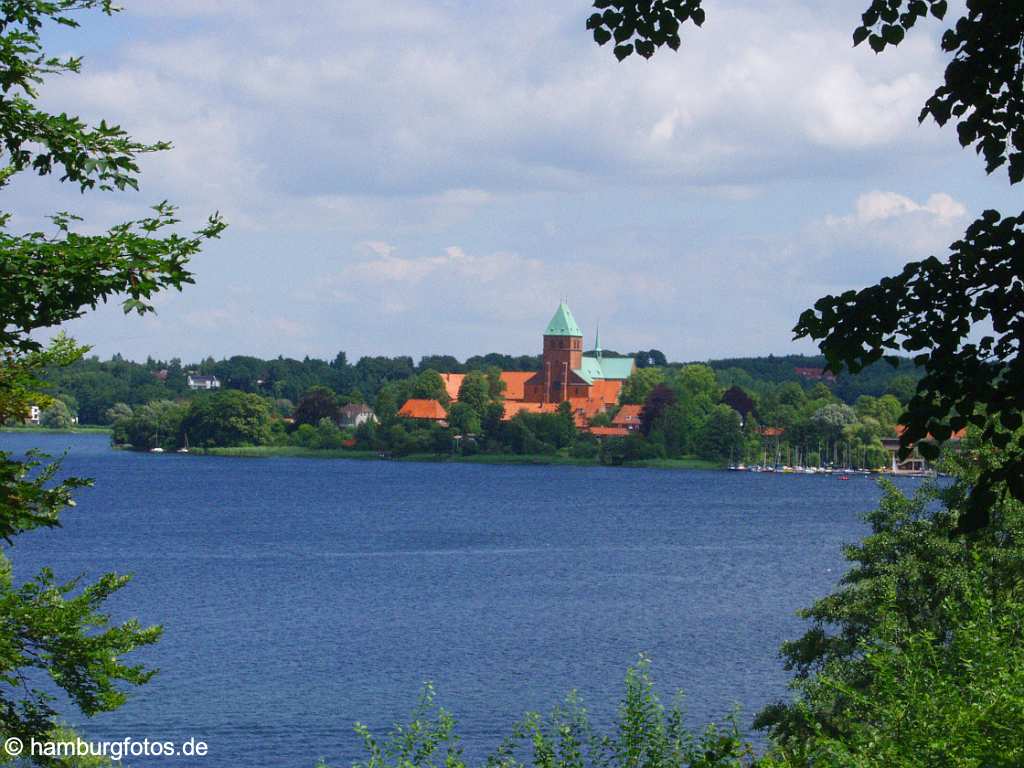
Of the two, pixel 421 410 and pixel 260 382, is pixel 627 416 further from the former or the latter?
pixel 260 382

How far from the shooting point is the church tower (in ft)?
494

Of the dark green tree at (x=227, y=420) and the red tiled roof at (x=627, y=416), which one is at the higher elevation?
→ the red tiled roof at (x=627, y=416)

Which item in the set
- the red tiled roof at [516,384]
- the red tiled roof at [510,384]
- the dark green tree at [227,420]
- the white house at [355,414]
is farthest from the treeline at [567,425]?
the red tiled roof at [510,384]

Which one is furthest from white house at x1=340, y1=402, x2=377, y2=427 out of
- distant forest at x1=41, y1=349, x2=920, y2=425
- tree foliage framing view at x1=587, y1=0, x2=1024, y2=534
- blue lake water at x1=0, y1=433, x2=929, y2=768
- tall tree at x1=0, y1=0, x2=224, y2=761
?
tree foliage framing view at x1=587, y1=0, x2=1024, y2=534

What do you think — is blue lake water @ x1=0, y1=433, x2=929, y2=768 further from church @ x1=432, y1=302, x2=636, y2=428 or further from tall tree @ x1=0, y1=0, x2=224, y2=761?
church @ x1=432, y1=302, x2=636, y2=428

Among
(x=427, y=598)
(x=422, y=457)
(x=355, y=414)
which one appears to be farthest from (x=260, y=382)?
(x=427, y=598)

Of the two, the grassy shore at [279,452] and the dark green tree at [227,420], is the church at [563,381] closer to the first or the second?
the grassy shore at [279,452]

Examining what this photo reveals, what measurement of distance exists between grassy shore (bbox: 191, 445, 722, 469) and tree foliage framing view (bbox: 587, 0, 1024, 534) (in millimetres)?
118526

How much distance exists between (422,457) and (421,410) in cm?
1013

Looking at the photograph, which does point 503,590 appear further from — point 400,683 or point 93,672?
point 93,672

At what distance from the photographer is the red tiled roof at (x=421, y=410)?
470 feet

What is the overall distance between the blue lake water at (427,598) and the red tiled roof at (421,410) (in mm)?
A: 51342

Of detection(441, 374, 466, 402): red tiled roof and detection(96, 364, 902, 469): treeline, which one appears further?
detection(441, 374, 466, 402): red tiled roof

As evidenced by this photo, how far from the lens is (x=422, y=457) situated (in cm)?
13475
